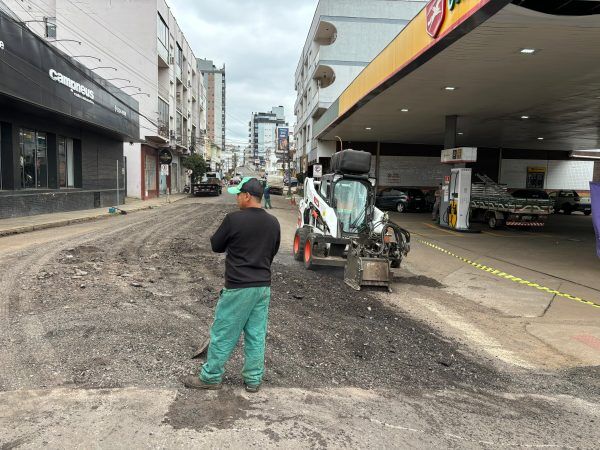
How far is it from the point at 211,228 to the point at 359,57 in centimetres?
3015

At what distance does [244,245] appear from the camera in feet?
13.1

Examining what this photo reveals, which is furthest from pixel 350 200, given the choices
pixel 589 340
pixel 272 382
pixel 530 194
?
pixel 530 194

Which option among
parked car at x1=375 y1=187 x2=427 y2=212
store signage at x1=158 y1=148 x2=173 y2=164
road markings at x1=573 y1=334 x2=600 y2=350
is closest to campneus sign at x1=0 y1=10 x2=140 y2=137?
road markings at x1=573 y1=334 x2=600 y2=350

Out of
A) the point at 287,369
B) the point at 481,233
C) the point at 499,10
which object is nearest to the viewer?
the point at 287,369

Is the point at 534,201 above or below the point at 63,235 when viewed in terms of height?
above

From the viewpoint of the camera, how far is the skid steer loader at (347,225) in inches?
383

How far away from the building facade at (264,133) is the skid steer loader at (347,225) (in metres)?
126

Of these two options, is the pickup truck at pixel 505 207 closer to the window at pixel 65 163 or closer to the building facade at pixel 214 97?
the window at pixel 65 163

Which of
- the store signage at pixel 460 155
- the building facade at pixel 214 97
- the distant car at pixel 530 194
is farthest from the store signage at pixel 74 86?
the building facade at pixel 214 97

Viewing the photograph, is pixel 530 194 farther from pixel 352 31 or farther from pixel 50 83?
→ pixel 50 83

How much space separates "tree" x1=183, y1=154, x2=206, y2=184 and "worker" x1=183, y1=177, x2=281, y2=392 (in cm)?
5242

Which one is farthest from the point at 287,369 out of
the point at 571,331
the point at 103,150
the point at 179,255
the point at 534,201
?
the point at 103,150

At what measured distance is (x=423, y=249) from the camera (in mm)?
15000

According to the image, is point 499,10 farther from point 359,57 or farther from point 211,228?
point 359,57
